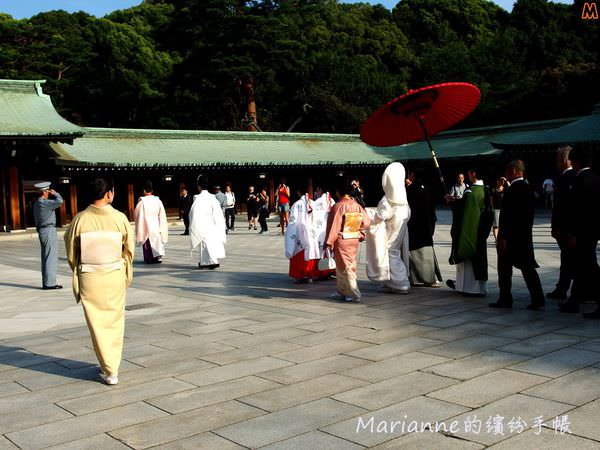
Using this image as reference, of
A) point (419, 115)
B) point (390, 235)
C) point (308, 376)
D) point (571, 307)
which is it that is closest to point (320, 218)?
point (390, 235)

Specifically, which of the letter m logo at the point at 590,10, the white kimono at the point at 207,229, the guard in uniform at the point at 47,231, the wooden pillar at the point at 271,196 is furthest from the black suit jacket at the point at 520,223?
the letter m logo at the point at 590,10

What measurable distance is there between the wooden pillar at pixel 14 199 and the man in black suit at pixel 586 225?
2015 centimetres

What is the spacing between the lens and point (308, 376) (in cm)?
470

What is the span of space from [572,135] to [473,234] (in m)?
20.8

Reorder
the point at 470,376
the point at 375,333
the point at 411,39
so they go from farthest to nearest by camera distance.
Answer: the point at 411,39 < the point at 375,333 < the point at 470,376

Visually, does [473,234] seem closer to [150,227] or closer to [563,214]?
[563,214]

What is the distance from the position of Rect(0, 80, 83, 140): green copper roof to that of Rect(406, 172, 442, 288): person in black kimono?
53.4 ft

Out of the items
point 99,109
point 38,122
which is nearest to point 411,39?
point 99,109

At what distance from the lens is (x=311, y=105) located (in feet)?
141

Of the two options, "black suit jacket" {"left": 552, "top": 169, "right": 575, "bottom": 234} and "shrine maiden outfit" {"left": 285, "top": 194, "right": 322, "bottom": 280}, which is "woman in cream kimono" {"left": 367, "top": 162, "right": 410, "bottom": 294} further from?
"black suit jacket" {"left": 552, "top": 169, "right": 575, "bottom": 234}

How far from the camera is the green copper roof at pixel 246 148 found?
25672 millimetres

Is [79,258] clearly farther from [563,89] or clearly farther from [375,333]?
[563,89]

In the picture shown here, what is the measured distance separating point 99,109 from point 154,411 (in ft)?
131

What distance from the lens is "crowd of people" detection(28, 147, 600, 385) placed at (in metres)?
4.83
